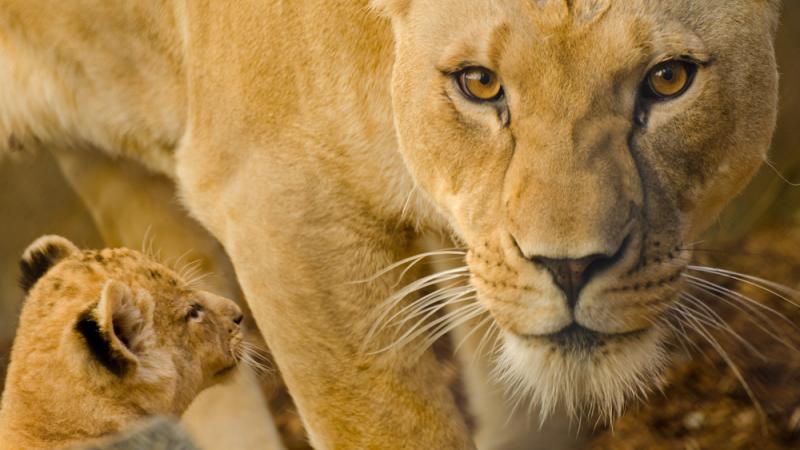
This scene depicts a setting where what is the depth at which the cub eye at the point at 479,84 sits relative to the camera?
1.71 m

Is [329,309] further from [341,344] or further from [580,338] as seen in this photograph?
[580,338]

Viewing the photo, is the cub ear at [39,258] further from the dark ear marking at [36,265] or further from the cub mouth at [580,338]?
the cub mouth at [580,338]

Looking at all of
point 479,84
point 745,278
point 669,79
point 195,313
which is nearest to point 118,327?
point 195,313

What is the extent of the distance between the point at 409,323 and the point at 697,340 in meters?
0.95

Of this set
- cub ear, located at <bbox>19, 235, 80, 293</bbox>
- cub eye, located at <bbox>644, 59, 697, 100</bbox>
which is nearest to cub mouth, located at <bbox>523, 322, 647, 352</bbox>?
cub eye, located at <bbox>644, 59, 697, 100</bbox>

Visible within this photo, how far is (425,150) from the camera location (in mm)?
1851

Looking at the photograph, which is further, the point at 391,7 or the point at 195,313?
the point at 195,313

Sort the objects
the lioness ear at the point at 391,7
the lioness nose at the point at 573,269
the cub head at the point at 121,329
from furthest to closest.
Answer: the lioness ear at the point at 391,7, the cub head at the point at 121,329, the lioness nose at the point at 573,269

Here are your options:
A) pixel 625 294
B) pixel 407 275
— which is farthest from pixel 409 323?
pixel 625 294

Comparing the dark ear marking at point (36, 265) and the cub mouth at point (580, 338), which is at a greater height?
the dark ear marking at point (36, 265)

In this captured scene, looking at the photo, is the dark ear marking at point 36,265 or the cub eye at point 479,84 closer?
the cub eye at point 479,84

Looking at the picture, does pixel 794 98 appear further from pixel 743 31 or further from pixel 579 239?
pixel 579 239

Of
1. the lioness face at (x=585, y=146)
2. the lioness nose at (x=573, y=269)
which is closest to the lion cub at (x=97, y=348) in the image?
the lioness face at (x=585, y=146)

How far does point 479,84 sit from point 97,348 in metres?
0.64
